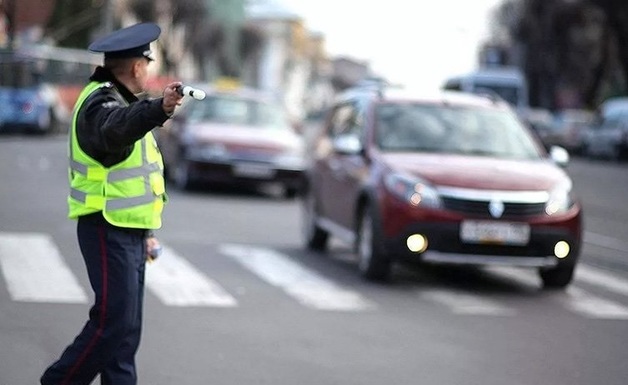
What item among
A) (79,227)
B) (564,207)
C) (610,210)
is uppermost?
(79,227)

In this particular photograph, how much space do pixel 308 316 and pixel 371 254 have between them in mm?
2047

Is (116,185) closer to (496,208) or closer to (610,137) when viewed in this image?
(496,208)

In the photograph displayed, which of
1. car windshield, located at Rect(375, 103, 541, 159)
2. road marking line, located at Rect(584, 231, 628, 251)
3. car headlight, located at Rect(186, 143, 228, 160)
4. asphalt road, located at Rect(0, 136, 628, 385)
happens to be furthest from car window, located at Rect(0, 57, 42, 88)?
car windshield, located at Rect(375, 103, 541, 159)

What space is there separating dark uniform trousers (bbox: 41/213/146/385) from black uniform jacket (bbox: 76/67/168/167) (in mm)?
276

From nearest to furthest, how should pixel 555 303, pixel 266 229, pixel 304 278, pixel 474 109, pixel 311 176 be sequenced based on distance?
1. pixel 555 303
2. pixel 304 278
3. pixel 474 109
4. pixel 311 176
5. pixel 266 229

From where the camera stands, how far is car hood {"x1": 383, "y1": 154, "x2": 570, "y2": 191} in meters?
12.1

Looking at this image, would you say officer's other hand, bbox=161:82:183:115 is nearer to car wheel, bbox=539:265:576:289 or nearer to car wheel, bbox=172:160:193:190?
car wheel, bbox=539:265:576:289

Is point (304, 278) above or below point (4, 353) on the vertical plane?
below

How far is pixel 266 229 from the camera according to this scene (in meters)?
17.7

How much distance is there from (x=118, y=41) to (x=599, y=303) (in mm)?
6761

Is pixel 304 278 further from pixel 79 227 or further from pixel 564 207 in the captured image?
pixel 79 227

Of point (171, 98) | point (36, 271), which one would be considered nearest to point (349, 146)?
point (36, 271)

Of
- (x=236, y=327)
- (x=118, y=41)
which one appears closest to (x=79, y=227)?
(x=118, y=41)

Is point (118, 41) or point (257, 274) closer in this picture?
point (118, 41)
